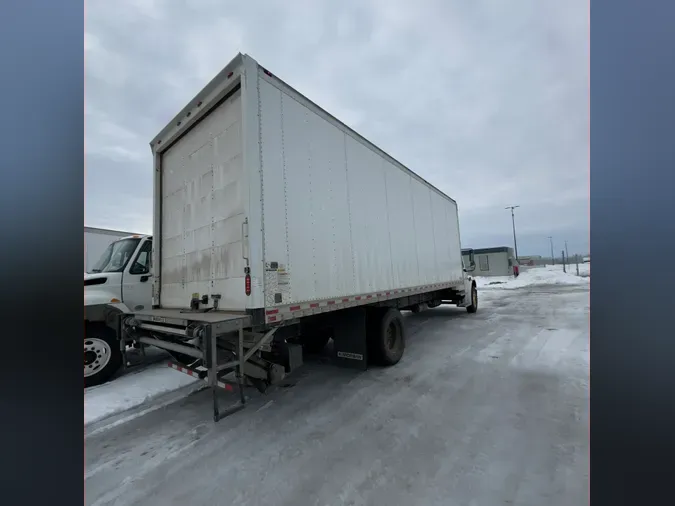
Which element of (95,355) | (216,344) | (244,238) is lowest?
(95,355)

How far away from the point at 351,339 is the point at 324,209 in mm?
2422

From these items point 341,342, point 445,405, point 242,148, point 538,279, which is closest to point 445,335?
point 341,342

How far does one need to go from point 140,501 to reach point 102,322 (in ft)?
13.6

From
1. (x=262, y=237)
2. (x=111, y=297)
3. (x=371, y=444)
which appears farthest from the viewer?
(x=111, y=297)

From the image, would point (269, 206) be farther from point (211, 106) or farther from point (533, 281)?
point (533, 281)

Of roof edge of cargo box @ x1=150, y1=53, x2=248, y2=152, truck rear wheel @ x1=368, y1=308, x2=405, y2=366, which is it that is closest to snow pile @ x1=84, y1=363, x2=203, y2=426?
truck rear wheel @ x1=368, y1=308, x2=405, y2=366

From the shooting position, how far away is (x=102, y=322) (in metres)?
5.89

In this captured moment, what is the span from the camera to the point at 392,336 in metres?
6.70

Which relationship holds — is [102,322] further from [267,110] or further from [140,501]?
[267,110]

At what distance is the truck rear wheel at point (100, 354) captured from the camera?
562 cm

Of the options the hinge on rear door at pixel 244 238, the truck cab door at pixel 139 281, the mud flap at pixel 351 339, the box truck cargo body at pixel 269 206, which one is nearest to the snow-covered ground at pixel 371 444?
the mud flap at pixel 351 339

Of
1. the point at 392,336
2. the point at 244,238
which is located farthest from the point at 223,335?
the point at 392,336

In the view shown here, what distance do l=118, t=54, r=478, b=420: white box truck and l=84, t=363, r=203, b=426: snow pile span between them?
2.68 ft

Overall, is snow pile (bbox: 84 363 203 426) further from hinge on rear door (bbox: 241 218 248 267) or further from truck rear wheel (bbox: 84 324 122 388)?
hinge on rear door (bbox: 241 218 248 267)
